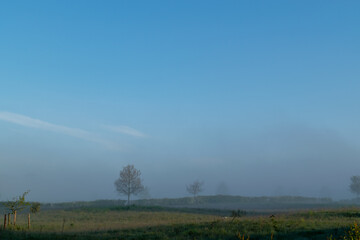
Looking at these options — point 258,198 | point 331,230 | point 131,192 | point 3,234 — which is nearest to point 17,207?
point 3,234

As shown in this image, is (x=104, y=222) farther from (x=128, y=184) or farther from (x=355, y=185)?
(x=355, y=185)

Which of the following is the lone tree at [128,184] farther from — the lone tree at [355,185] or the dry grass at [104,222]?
the lone tree at [355,185]

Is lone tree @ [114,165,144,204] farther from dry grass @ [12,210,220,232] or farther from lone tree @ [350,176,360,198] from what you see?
lone tree @ [350,176,360,198]

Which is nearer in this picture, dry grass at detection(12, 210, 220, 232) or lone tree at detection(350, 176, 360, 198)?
dry grass at detection(12, 210, 220, 232)

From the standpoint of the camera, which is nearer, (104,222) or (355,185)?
(104,222)

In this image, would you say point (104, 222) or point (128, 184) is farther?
point (128, 184)

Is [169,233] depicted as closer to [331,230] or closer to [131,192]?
[331,230]

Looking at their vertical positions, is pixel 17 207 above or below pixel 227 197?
above

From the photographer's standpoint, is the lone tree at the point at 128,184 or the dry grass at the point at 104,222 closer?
the dry grass at the point at 104,222

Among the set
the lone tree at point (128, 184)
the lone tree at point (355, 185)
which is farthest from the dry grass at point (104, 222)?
the lone tree at point (355, 185)

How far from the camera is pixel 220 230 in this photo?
65.7 feet

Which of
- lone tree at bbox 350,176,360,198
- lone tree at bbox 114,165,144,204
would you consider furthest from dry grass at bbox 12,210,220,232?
lone tree at bbox 350,176,360,198

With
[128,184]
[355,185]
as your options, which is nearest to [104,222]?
[128,184]

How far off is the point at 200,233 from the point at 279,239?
4998mm
